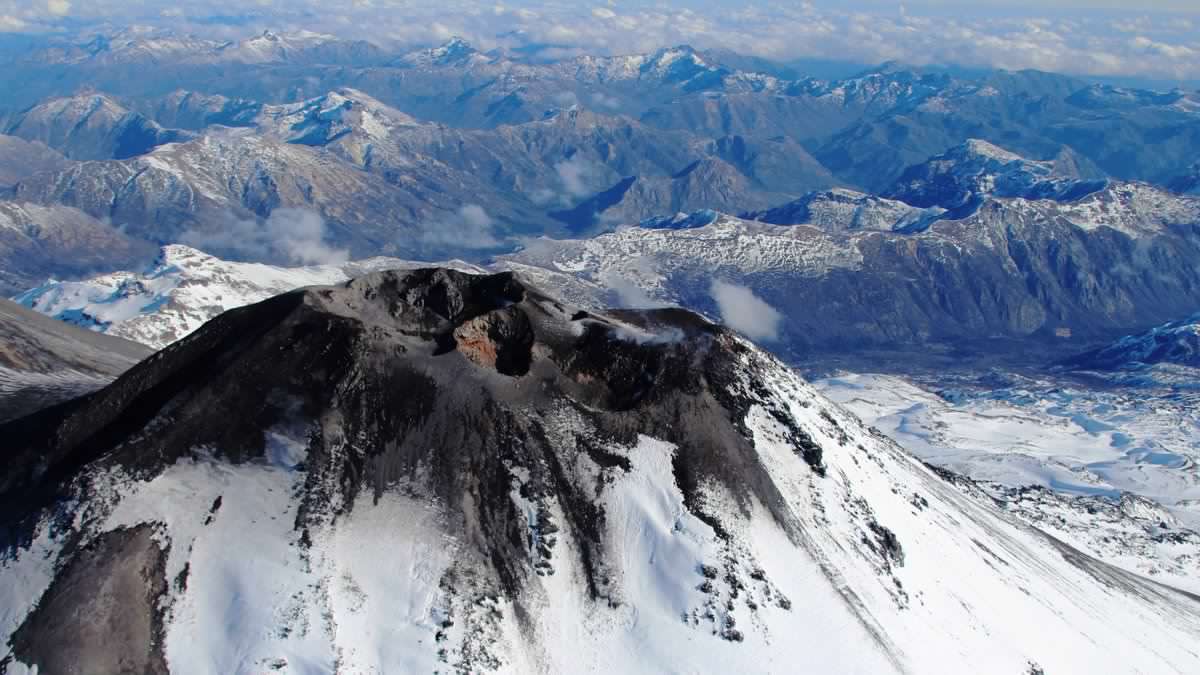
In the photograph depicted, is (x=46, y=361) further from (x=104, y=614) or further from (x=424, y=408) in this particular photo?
(x=104, y=614)

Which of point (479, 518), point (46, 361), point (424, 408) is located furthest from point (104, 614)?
point (46, 361)

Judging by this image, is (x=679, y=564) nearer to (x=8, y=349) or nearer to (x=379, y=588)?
(x=379, y=588)

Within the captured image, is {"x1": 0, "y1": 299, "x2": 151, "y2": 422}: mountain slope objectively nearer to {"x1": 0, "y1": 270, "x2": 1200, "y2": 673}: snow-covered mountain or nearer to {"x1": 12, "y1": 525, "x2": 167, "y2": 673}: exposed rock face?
{"x1": 0, "y1": 270, "x2": 1200, "y2": 673}: snow-covered mountain

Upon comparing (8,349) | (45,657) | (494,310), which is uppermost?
(494,310)

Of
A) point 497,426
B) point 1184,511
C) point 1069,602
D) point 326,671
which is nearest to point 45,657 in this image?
point 326,671

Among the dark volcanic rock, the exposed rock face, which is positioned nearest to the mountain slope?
the dark volcanic rock

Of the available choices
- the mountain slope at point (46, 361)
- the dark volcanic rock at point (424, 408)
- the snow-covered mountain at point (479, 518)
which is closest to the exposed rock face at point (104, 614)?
the snow-covered mountain at point (479, 518)
